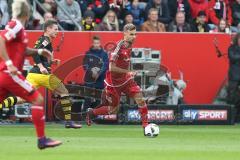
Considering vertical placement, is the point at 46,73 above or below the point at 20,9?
below

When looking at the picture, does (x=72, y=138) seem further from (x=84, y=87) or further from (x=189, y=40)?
(x=189, y=40)

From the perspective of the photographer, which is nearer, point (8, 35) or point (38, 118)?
point (8, 35)

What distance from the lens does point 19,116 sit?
23.6 metres

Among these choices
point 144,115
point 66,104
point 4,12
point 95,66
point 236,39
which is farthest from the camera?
point 4,12

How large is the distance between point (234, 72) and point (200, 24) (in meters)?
2.34

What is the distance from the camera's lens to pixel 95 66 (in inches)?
951

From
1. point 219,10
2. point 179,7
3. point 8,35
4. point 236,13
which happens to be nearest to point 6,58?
point 8,35

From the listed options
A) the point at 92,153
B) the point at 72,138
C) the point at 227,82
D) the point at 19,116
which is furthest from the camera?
the point at 227,82

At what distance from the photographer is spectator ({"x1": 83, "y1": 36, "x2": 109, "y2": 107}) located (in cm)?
2384

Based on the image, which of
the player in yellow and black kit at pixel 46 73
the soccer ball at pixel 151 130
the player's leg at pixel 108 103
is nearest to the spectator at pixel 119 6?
the player's leg at pixel 108 103

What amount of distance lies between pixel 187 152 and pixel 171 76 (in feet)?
34.4

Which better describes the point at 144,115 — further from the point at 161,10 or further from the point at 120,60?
the point at 161,10

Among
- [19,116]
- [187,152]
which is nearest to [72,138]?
[187,152]

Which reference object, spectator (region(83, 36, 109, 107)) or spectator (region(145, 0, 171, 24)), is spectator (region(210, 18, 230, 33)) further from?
spectator (region(83, 36, 109, 107))
